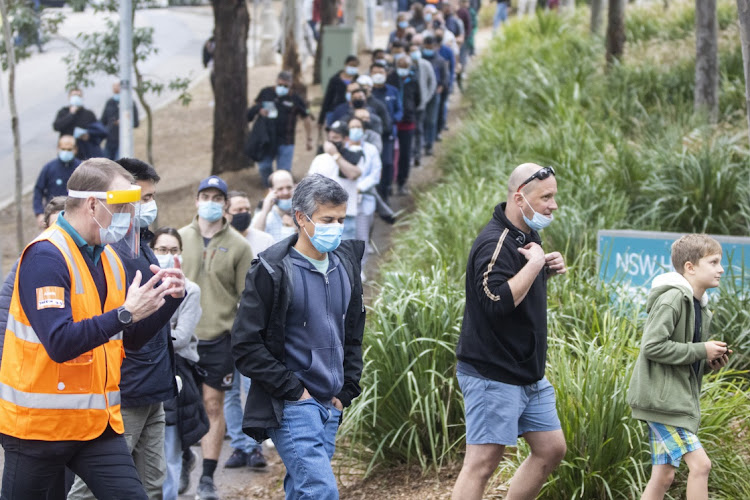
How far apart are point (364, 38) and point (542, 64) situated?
45.6 feet

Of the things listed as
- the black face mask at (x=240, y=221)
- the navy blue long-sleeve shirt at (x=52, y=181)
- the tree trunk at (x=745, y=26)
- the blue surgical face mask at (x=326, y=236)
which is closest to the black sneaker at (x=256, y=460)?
the black face mask at (x=240, y=221)

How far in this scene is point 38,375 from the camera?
4004 mm

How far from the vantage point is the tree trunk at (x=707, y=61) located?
1262 centimetres

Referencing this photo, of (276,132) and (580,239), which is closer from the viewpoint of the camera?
(580,239)

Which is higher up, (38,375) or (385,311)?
(38,375)

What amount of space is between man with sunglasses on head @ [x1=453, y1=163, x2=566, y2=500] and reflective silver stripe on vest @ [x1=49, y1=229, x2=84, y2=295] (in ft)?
5.89

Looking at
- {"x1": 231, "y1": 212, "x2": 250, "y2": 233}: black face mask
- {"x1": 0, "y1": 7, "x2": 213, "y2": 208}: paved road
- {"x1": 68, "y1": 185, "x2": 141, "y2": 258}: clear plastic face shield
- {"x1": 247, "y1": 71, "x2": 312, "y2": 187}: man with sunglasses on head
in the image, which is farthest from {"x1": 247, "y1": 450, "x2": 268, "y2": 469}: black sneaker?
{"x1": 0, "y1": 7, "x2": 213, "y2": 208}: paved road

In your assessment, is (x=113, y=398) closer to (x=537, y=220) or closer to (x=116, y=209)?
(x=116, y=209)

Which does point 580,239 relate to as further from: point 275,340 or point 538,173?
point 275,340

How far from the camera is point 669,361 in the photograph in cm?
494

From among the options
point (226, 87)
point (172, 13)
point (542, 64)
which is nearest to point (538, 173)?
point (226, 87)

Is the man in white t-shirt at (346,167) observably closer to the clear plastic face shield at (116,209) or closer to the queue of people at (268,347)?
the queue of people at (268,347)

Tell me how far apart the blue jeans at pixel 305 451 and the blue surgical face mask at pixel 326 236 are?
2.27 ft

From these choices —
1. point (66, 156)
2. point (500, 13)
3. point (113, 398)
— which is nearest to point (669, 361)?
point (113, 398)
